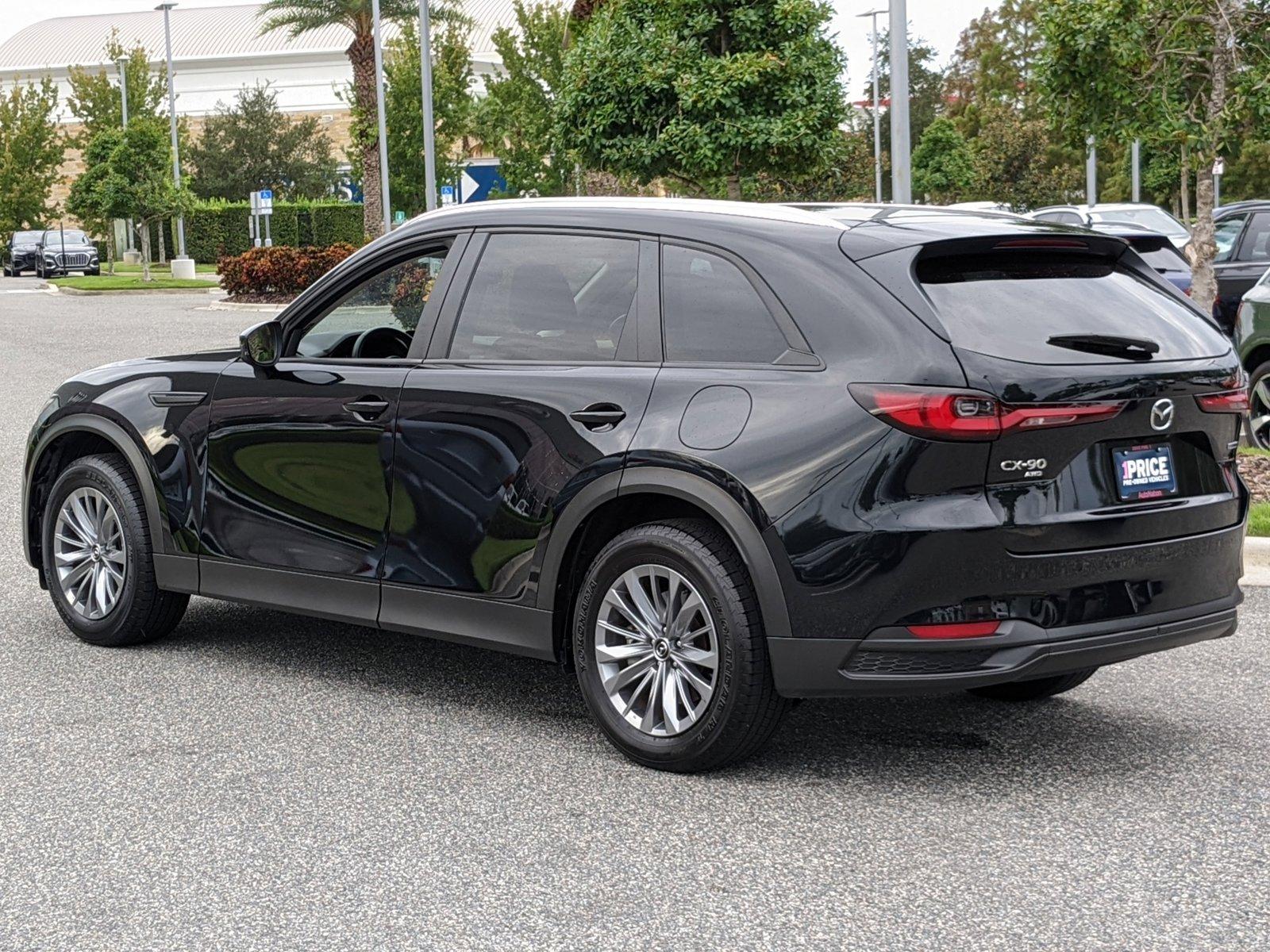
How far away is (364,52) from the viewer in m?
45.8

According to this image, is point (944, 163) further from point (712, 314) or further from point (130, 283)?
point (712, 314)

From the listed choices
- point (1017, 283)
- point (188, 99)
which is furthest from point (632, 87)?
point (188, 99)

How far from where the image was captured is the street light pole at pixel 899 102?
43.1 feet

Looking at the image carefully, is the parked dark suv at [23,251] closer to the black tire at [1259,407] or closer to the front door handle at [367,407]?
the black tire at [1259,407]

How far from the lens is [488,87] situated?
40312 mm

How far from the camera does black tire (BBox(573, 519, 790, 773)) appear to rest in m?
5.00

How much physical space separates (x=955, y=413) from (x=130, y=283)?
162 feet

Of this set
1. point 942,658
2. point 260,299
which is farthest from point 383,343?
point 260,299

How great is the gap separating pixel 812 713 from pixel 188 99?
112 meters

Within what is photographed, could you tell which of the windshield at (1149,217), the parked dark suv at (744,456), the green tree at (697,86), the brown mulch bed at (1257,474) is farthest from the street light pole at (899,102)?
the windshield at (1149,217)

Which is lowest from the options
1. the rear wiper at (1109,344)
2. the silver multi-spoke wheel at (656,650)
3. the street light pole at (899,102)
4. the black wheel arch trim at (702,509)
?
the silver multi-spoke wheel at (656,650)

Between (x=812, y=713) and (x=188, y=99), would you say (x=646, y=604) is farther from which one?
(x=188, y=99)

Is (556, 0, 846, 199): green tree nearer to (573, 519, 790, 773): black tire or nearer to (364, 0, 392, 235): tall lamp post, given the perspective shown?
(364, 0, 392, 235): tall lamp post

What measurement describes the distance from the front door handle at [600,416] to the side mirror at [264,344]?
5.18 ft
